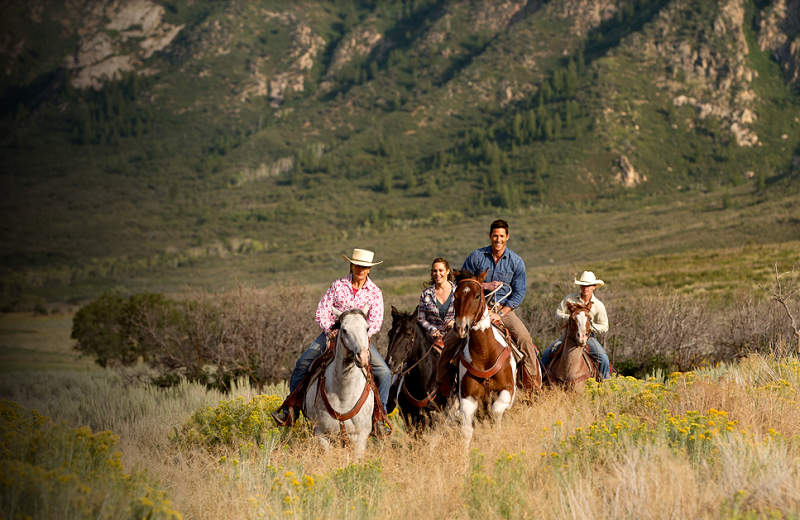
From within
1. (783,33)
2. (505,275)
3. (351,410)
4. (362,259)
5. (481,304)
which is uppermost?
(783,33)

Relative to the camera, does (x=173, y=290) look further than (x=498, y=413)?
Yes

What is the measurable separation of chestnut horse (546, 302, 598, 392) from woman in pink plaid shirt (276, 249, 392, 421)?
9.19ft

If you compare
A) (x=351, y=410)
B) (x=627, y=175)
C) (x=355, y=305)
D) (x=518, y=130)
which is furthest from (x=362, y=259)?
(x=518, y=130)

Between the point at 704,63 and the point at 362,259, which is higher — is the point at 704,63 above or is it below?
above

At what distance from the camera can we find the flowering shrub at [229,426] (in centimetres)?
877

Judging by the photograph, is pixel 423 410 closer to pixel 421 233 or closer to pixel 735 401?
pixel 735 401

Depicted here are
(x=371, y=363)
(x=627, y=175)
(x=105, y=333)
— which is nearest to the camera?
(x=371, y=363)

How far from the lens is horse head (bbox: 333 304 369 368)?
263 inches

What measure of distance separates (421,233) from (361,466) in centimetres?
12174

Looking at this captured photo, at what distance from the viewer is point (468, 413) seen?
7.79 metres

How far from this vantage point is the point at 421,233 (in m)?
128

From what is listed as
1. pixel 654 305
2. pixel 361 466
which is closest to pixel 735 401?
pixel 361 466

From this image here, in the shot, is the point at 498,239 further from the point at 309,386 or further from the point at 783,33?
the point at 783,33

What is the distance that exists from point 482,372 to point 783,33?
22616 cm
